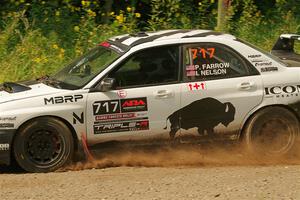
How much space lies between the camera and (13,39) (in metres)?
11.9

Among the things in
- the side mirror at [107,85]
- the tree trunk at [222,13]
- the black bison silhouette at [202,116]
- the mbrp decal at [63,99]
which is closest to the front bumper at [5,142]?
the mbrp decal at [63,99]

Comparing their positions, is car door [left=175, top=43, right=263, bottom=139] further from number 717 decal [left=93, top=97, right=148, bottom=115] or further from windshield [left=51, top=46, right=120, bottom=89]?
windshield [left=51, top=46, right=120, bottom=89]

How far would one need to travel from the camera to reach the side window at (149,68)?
7145 mm

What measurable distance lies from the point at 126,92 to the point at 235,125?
1350 mm

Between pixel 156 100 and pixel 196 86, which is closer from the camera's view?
pixel 156 100

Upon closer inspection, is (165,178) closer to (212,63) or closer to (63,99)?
(63,99)

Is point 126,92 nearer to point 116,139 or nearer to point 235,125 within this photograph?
point 116,139

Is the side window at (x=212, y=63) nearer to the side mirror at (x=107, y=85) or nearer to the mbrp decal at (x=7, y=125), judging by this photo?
the side mirror at (x=107, y=85)

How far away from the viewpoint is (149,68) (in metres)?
7.21

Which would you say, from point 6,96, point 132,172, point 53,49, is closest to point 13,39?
point 53,49

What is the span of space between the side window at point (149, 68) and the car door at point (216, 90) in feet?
0.51

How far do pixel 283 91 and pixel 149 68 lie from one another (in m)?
1.61

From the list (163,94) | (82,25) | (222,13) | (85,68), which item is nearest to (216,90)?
(163,94)

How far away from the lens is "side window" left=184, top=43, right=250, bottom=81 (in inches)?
287
